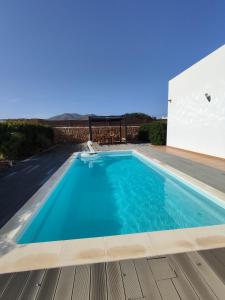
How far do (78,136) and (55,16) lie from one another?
1079cm

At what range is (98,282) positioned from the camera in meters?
1.90

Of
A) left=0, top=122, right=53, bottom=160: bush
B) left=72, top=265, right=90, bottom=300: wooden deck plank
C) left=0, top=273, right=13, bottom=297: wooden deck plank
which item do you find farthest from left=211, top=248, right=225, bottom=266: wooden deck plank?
left=0, top=122, right=53, bottom=160: bush

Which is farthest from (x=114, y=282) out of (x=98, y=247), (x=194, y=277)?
(x=194, y=277)

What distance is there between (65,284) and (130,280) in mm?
673

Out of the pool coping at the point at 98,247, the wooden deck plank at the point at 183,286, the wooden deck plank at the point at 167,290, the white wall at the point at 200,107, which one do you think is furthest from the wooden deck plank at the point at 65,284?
the white wall at the point at 200,107

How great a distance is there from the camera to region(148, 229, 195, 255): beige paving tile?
7.79 feet

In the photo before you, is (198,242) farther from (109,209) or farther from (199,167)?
(199,167)

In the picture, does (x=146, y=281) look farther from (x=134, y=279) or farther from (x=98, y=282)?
(x=98, y=282)

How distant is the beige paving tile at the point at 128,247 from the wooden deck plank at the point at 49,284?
66 centimetres

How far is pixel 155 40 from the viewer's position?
13312 millimetres

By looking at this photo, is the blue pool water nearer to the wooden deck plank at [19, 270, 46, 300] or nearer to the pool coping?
the pool coping

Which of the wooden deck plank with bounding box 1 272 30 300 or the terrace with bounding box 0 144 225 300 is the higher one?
the terrace with bounding box 0 144 225 300

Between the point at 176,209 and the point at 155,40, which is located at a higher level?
the point at 155,40

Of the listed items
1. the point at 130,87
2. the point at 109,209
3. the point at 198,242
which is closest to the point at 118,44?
the point at 130,87
